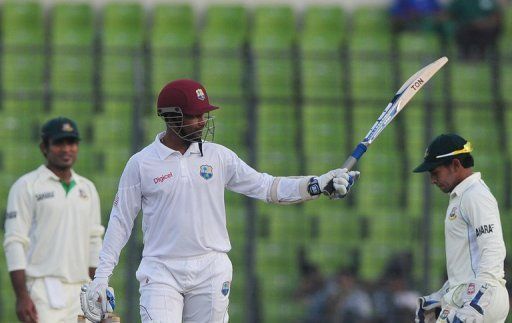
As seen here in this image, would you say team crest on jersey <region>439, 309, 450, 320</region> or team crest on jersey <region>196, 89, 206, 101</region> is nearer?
team crest on jersey <region>196, 89, 206, 101</region>

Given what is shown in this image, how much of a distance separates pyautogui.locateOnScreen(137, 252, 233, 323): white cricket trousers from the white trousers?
4.44 ft

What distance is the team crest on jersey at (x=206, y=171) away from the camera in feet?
23.4

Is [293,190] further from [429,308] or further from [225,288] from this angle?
[429,308]

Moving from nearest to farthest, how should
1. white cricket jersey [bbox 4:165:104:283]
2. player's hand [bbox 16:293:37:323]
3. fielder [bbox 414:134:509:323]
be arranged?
fielder [bbox 414:134:509:323] → player's hand [bbox 16:293:37:323] → white cricket jersey [bbox 4:165:104:283]

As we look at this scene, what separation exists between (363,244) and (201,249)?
5.50 metres

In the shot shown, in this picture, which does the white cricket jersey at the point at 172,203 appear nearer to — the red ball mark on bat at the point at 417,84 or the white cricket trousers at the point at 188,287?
the white cricket trousers at the point at 188,287

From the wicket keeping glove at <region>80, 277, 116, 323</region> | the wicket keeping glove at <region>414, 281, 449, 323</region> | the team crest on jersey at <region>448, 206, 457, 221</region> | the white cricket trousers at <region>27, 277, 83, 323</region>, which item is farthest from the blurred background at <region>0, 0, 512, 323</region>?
the wicket keeping glove at <region>80, 277, 116, 323</region>

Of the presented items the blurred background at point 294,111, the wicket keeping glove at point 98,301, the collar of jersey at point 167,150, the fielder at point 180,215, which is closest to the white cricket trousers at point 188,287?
the fielder at point 180,215

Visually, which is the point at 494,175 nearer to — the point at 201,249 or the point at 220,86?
the point at 220,86

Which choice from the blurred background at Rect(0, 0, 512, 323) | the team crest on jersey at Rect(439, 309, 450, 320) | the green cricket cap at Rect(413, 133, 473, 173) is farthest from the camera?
the blurred background at Rect(0, 0, 512, 323)

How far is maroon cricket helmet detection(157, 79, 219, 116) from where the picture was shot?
708 centimetres

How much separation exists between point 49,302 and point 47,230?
50 centimetres

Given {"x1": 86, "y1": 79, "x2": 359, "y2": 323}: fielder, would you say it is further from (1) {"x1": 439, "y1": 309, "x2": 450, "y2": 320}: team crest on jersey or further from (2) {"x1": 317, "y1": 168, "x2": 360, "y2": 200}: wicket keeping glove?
(1) {"x1": 439, "y1": 309, "x2": 450, "y2": 320}: team crest on jersey

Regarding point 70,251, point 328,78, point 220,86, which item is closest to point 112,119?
point 220,86
